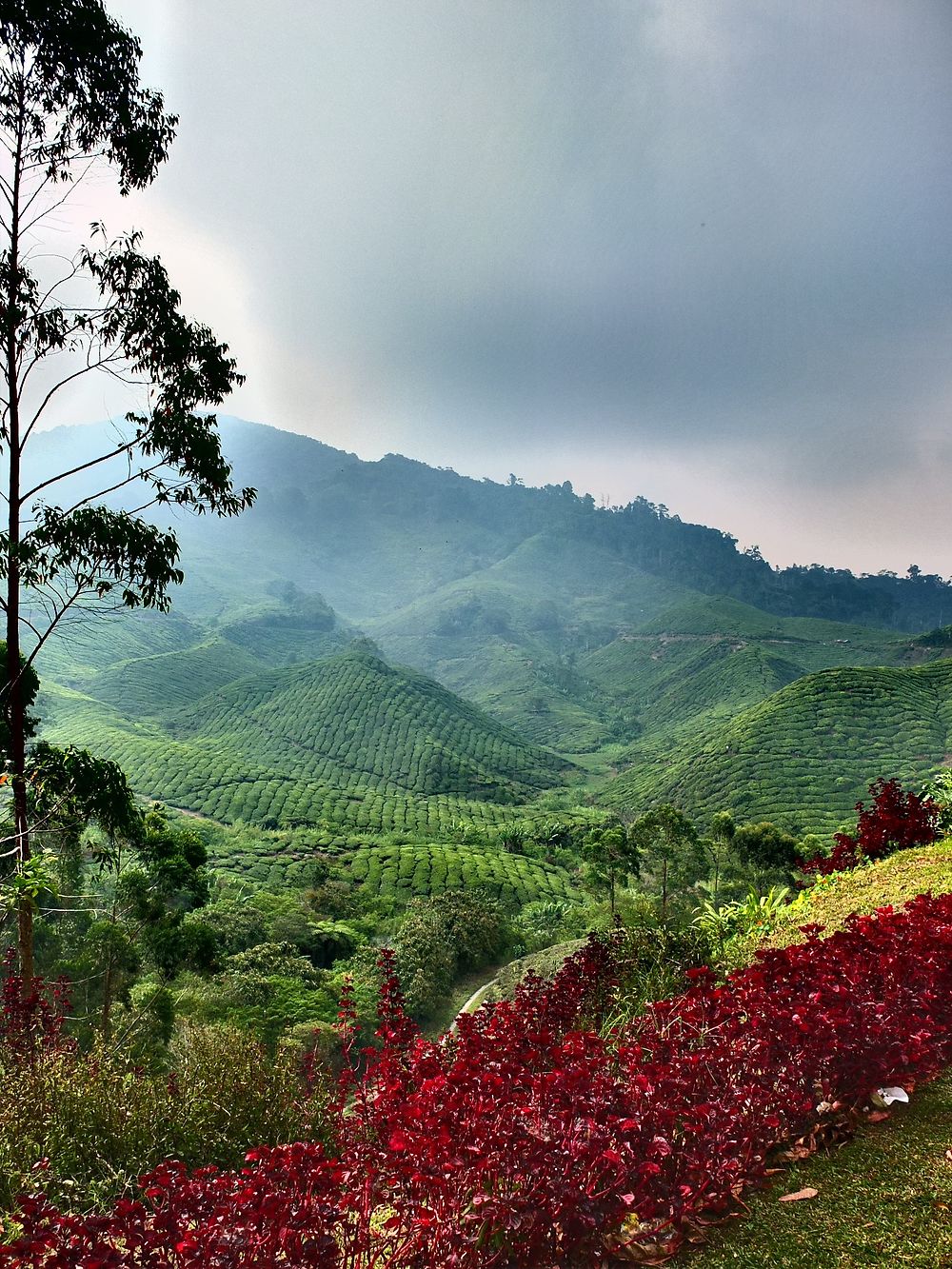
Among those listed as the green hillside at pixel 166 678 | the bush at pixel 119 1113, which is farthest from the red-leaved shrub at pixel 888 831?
the green hillside at pixel 166 678

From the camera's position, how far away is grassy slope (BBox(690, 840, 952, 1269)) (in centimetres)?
196

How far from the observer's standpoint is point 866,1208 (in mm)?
2141

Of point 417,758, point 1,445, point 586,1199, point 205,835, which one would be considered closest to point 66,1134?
point 586,1199

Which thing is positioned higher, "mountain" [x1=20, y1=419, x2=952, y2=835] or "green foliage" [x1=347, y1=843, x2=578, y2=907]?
"mountain" [x1=20, y1=419, x2=952, y2=835]

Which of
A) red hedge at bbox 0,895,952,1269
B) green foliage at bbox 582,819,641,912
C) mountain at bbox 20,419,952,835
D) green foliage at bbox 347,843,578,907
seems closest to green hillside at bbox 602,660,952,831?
mountain at bbox 20,419,952,835

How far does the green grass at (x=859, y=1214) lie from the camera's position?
1.95 meters

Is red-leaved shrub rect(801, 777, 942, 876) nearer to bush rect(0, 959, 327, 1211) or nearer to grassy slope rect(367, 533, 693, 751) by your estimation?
bush rect(0, 959, 327, 1211)

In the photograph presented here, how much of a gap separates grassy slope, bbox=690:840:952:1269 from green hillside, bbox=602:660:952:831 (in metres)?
41.3

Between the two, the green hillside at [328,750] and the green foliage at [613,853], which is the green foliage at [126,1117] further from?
the green hillside at [328,750]

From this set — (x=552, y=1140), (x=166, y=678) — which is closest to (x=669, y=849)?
(x=552, y=1140)

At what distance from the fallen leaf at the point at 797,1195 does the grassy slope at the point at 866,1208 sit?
0.8 inches

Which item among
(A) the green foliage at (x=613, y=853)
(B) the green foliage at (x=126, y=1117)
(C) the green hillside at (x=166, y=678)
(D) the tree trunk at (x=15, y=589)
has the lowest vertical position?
(A) the green foliage at (x=613, y=853)

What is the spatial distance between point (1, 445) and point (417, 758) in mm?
61993

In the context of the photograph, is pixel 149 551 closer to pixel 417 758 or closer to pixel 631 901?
pixel 631 901
